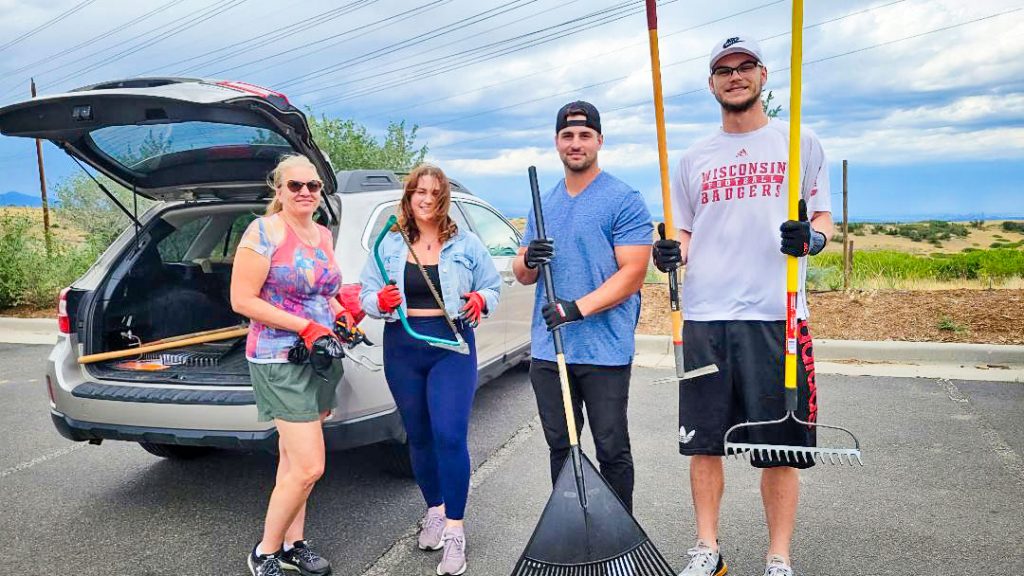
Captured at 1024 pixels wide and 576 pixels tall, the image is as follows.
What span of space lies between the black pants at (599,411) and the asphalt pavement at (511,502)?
642 millimetres

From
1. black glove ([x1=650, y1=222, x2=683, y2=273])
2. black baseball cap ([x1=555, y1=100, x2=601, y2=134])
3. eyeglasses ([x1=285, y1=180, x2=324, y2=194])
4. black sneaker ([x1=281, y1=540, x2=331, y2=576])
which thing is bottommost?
black sneaker ([x1=281, y1=540, x2=331, y2=576])

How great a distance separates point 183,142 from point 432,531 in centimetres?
225

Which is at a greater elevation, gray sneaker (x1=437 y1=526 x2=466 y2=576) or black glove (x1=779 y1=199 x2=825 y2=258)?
black glove (x1=779 y1=199 x2=825 y2=258)

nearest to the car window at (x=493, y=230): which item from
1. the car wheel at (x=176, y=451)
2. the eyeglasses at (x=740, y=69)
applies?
the car wheel at (x=176, y=451)

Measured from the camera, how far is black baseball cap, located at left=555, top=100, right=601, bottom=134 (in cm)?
284

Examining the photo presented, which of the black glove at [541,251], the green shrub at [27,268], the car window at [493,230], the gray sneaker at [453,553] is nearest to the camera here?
the black glove at [541,251]

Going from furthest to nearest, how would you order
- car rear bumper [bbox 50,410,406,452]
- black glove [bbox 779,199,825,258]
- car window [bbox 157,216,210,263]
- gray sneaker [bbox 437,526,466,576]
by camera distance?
1. car window [bbox 157,216,210,263]
2. car rear bumper [bbox 50,410,406,452]
3. gray sneaker [bbox 437,526,466,576]
4. black glove [bbox 779,199,825,258]

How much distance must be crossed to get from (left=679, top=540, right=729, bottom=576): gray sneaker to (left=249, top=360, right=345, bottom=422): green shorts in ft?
5.36

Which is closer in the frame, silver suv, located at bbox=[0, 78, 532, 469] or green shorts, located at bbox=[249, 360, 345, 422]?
green shorts, located at bbox=[249, 360, 345, 422]

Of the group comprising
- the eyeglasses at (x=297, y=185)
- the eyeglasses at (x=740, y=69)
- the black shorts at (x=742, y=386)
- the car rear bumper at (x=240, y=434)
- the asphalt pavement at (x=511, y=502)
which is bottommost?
the asphalt pavement at (x=511, y=502)

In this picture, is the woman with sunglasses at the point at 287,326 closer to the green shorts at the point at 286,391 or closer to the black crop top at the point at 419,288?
the green shorts at the point at 286,391

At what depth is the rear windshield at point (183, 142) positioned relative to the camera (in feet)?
11.3

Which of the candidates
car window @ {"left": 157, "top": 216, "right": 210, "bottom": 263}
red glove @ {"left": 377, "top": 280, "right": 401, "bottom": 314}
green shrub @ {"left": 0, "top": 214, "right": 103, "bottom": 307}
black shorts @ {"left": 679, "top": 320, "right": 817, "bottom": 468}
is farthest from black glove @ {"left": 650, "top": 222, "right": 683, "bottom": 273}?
green shrub @ {"left": 0, "top": 214, "right": 103, "bottom": 307}

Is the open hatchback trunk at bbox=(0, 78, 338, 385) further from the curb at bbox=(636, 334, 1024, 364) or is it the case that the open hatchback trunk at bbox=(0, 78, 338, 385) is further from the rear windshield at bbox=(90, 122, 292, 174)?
the curb at bbox=(636, 334, 1024, 364)
